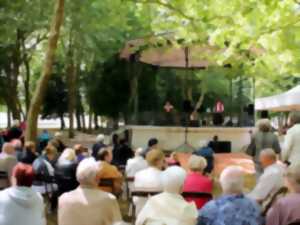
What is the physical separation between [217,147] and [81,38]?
11.5 metres

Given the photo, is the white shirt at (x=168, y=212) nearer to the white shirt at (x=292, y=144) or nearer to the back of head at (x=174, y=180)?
the back of head at (x=174, y=180)

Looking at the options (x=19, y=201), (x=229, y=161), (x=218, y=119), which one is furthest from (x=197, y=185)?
(x=218, y=119)

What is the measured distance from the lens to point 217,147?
2131cm

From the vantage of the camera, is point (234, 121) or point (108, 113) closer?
point (234, 121)

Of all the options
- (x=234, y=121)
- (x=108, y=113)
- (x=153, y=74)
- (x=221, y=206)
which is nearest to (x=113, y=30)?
(x=153, y=74)

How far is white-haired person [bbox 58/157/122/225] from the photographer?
5.23 meters

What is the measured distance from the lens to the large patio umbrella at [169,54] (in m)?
18.8

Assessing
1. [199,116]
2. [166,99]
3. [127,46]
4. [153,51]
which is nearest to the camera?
[127,46]

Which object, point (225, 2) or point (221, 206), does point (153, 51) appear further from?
point (221, 206)

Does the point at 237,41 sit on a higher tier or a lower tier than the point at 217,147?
higher

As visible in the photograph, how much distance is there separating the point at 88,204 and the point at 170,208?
759 mm

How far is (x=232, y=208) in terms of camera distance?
189 inches

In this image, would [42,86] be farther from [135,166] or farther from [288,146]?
[288,146]

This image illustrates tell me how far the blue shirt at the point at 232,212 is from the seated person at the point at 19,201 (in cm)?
154
